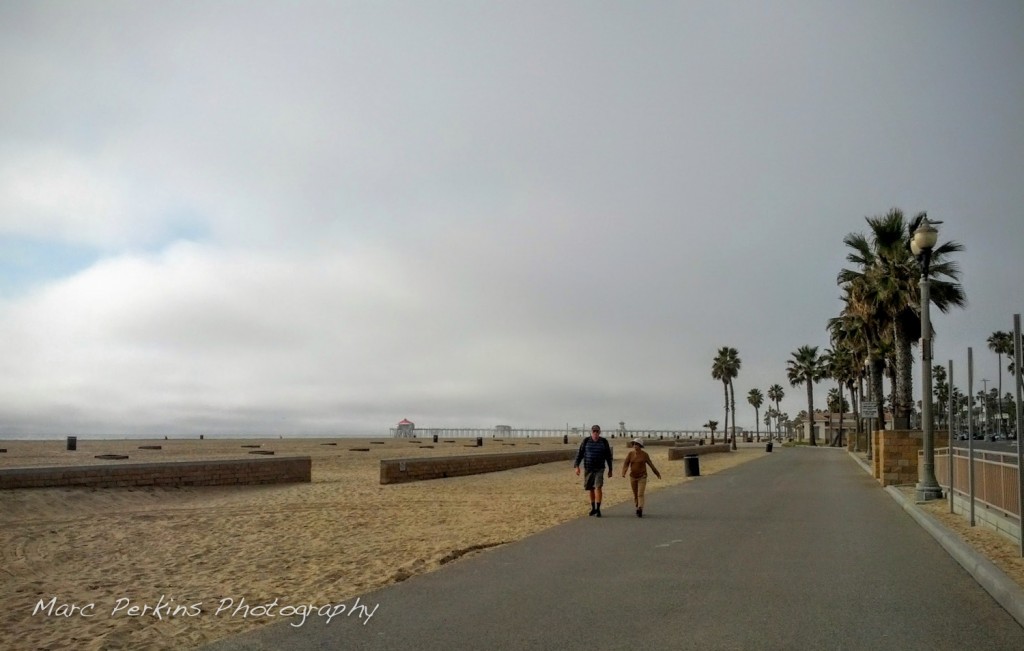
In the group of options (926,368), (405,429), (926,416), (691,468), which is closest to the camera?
(926,416)

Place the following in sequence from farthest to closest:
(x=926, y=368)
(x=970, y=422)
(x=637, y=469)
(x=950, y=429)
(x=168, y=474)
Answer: (x=168, y=474) < (x=926, y=368) < (x=637, y=469) < (x=950, y=429) < (x=970, y=422)

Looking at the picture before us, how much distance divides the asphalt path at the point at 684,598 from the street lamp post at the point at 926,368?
13.8 feet

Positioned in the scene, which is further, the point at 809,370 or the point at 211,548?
the point at 809,370

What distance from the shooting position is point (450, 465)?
98.8 ft

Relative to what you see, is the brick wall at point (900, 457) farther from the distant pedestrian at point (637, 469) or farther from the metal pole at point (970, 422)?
the distant pedestrian at point (637, 469)

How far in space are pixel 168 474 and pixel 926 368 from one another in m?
18.2

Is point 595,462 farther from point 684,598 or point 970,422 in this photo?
point 684,598

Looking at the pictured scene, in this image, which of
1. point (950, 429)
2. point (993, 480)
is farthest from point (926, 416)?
point (993, 480)

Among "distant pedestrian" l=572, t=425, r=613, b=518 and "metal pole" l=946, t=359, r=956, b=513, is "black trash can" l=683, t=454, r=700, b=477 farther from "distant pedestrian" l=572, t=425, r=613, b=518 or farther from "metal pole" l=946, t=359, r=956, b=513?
"distant pedestrian" l=572, t=425, r=613, b=518

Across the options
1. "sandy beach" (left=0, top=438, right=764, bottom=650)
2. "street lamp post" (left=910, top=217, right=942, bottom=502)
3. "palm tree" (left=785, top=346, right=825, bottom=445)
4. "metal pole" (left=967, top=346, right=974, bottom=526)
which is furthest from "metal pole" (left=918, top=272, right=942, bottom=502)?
"palm tree" (left=785, top=346, right=825, bottom=445)

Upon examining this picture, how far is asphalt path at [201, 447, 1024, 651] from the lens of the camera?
673 centimetres

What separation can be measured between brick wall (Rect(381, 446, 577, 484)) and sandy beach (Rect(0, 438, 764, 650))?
2798 mm

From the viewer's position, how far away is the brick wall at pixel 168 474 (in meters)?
18.0

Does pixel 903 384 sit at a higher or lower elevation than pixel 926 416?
higher
